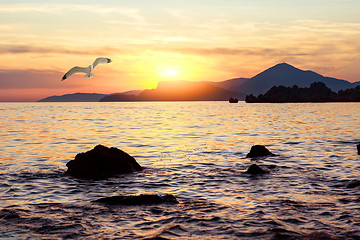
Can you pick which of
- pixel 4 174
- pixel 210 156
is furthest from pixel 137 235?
pixel 210 156

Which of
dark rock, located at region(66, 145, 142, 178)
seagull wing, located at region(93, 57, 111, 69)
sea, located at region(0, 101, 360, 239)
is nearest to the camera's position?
sea, located at region(0, 101, 360, 239)

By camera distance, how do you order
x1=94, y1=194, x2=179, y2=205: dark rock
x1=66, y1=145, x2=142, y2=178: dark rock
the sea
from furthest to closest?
x1=66, y1=145, x2=142, y2=178: dark rock, x1=94, y1=194, x2=179, y2=205: dark rock, the sea

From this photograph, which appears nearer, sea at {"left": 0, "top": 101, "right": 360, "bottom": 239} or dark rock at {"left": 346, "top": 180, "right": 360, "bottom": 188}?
sea at {"left": 0, "top": 101, "right": 360, "bottom": 239}

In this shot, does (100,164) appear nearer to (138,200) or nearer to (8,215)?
(138,200)

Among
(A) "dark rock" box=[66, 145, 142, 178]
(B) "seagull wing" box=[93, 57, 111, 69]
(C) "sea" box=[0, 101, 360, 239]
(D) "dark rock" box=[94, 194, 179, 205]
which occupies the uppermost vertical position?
(B) "seagull wing" box=[93, 57, 111, 69]

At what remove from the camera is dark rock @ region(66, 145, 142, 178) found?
60.4 ft

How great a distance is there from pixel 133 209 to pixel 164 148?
55.9 ft

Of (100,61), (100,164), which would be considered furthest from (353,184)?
(100,61)

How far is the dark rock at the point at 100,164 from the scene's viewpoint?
18.4 metres

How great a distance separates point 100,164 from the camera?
61.3ft

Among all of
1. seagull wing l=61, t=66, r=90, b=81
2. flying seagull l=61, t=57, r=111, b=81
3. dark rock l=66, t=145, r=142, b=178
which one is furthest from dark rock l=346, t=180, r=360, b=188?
seagull wing l=61, t=66, r=90, b=81

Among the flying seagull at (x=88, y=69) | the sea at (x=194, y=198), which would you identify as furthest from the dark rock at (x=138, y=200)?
the flying seagull at (x=88, y=69)

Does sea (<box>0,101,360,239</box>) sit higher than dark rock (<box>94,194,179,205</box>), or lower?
lower

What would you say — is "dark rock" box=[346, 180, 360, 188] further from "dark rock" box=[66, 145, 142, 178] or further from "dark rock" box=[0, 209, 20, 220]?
"dark rock" box=[0, 209, 20, 220]
